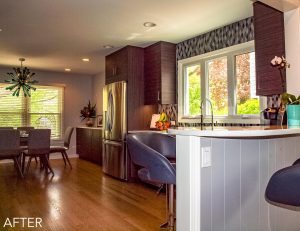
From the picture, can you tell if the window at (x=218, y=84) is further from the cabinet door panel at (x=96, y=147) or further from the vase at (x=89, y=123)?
the vase at (x=89, y=123)

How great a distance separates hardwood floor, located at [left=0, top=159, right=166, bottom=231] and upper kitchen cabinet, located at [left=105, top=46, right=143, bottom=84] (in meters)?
1.93

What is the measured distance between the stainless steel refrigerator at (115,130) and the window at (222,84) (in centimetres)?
103

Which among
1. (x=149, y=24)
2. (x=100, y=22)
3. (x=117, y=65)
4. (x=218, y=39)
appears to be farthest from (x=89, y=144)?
(x=218, y=39)

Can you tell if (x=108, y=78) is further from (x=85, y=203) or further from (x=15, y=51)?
(x=85, y=203)

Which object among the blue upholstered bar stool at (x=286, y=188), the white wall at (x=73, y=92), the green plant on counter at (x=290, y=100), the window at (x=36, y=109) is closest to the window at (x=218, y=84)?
the green plant on counter at (x=290, y=100)

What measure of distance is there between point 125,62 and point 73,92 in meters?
3.39

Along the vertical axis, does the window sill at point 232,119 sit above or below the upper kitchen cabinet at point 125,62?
below

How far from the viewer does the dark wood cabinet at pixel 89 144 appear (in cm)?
613

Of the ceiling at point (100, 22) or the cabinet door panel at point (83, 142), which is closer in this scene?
the ceiling at point (100, 22)

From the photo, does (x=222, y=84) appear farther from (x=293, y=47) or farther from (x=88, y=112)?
(x=88, y=112)

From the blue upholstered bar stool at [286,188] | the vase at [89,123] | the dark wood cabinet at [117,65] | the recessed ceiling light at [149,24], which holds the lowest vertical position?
the blue upholstered bar stool at [286,188]

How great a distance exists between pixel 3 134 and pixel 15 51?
5.37 ft

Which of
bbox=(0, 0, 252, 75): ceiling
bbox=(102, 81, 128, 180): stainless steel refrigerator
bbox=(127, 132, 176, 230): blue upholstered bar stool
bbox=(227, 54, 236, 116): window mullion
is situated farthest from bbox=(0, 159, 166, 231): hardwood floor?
bbox=(0, 0, 252, 75): ceiling

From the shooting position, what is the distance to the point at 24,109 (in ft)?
22.6
